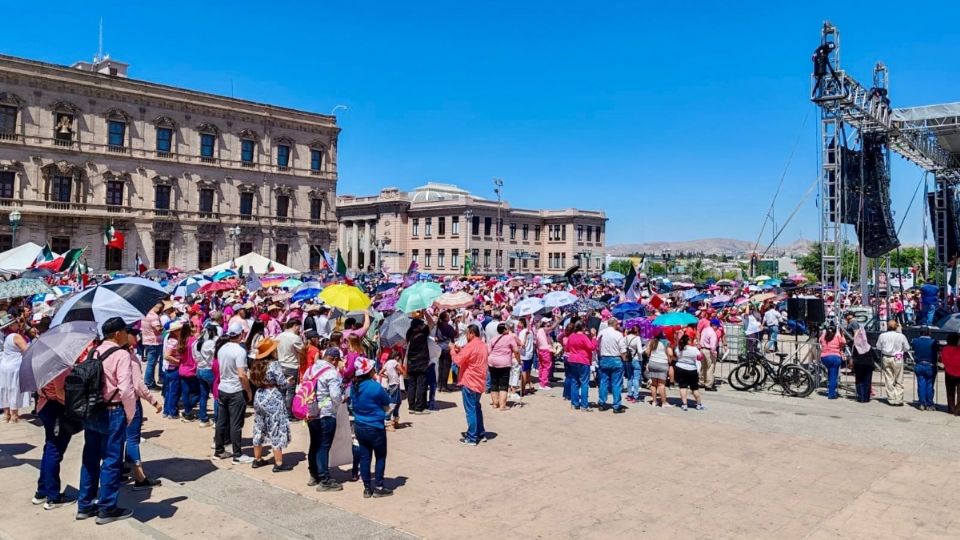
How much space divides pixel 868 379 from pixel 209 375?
12837 millimetres

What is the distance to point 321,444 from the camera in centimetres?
775

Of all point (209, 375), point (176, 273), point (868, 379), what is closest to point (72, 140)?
point (176, 273)

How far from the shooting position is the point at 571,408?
12906 mm

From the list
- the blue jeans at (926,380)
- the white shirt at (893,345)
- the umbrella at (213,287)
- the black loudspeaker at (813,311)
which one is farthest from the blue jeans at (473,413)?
the umbrella at (213,287)

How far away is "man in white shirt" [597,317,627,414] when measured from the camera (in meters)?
12.4

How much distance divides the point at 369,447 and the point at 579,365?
615 centimetres

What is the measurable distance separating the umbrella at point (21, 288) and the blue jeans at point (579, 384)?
11819mm

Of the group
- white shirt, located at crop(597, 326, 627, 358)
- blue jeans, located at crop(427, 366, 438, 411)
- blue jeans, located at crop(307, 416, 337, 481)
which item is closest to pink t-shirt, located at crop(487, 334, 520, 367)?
blue jeans, located at crop(427, 366, 438, 411)

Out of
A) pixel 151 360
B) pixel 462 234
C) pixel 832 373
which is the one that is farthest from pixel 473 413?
pixel 462 234

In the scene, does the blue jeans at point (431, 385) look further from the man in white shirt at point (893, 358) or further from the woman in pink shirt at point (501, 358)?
the man in white shirt at point (893, 358)

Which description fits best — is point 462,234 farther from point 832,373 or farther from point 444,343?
point 832,373

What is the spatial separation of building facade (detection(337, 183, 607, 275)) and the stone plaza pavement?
64.1m

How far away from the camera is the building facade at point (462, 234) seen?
78.1m

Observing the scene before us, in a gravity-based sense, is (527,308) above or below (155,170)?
below
